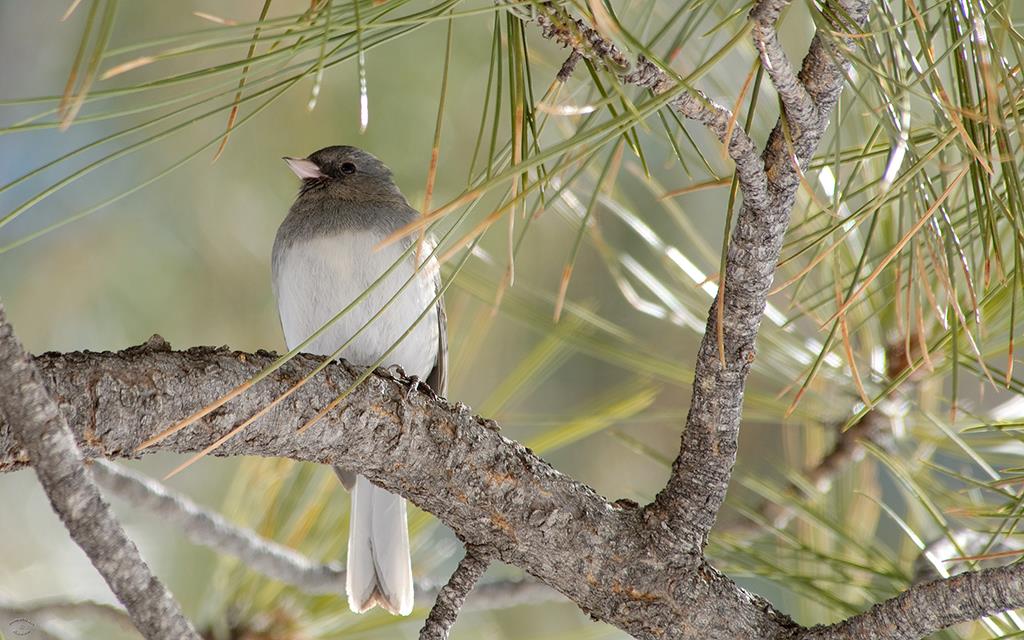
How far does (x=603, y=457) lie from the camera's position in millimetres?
2980

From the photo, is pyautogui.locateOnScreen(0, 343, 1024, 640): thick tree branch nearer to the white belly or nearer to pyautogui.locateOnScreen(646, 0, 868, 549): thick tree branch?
pyautogui.locateOnScreen(646, 0, 868, 549): thick tree branch

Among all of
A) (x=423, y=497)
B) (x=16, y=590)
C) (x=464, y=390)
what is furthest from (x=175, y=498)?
(x=464, y=390)

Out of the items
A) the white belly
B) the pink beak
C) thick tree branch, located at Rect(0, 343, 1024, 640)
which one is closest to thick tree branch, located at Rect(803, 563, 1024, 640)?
thick tree branch, located at Rect(0, 343, 1024, 640)

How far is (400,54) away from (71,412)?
1672 millimetres

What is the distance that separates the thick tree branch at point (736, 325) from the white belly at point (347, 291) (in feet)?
2.24

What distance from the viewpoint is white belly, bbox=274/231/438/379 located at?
179 centimetres

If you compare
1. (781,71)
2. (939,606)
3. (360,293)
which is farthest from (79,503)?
(360,293)

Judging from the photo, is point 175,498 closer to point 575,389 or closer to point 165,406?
point 165,406

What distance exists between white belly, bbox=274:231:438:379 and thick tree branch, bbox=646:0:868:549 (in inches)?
26.8

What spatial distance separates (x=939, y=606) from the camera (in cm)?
101

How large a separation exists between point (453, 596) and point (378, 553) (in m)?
0.52

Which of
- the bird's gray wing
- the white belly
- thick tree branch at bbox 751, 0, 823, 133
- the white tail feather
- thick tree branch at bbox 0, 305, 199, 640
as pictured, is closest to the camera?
thick tree branch at bbox 0, 305, 199, 640

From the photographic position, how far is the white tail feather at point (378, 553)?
161cm

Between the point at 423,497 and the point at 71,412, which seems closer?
the point at 71,412
